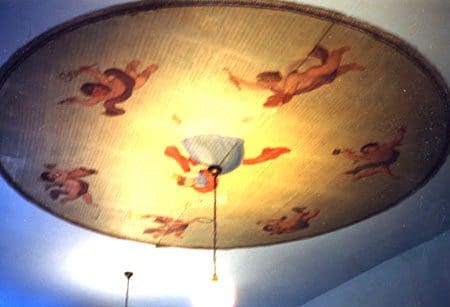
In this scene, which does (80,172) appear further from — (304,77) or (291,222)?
(291,222)

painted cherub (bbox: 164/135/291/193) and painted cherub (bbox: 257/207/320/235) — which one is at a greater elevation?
painted cherub (bbox: 164/135/291/193)

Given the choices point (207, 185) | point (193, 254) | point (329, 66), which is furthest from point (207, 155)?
point (193, 254)

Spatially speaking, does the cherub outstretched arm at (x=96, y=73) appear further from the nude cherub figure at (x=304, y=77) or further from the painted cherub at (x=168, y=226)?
the painted cherub at (x=168, y=226)

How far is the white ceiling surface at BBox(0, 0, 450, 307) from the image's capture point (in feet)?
9.71

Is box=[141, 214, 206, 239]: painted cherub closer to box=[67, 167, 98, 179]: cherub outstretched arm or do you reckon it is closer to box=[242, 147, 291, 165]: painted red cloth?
box=[67, 167, 98, 179]: cherub outstretched arm

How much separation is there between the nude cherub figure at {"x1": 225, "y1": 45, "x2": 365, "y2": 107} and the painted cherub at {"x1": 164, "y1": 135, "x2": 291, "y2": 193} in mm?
607

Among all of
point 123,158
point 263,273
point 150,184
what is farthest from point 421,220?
Result: point 123,158

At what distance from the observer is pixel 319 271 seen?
6.64 meters

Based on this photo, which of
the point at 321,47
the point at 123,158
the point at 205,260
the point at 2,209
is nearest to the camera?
the point at 321,47

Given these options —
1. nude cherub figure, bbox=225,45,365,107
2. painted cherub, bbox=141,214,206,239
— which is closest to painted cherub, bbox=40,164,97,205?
painted cherub, bbox=141,214,206,239

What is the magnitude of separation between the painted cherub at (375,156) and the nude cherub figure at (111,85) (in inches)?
62.4

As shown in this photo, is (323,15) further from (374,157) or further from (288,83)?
(374,157)

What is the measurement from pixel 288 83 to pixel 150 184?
5.24ft

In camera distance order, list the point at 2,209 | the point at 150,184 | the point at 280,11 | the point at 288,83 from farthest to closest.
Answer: the point at 2,209 < the point at 150,184 < the point at 288,83 < the point at 280,11
